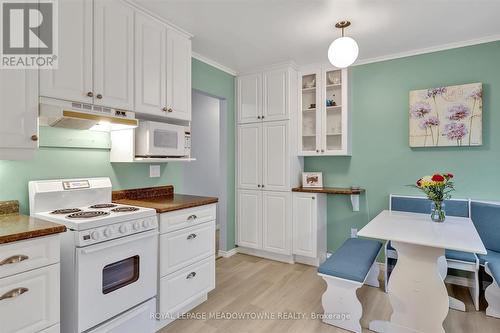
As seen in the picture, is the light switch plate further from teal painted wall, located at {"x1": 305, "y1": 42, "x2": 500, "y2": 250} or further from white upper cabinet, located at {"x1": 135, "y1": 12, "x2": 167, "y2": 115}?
teal painted wall, located at {"x1": 305, "y1": 42, "x2": 500, "y2": 250}

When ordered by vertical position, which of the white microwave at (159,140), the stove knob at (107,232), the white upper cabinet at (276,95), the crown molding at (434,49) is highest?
the crown molding at (434,49)

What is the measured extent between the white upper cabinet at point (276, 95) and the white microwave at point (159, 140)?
136 cm

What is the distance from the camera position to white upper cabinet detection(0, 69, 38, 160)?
1547 millimetres

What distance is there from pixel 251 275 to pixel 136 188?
5.32ft

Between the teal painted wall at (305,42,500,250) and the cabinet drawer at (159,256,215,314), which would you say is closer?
the cabinet drawer at (159,256,215,314)

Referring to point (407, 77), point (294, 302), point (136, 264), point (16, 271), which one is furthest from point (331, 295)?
point (407, 77)

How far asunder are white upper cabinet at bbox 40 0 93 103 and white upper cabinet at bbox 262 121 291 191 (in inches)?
85.3

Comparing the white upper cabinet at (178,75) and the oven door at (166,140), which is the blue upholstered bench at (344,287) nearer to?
the oven door at (166,140)

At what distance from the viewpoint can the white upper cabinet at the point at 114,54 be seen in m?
1.94

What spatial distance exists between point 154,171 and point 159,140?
51 cm

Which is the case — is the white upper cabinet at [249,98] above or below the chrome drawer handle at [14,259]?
above

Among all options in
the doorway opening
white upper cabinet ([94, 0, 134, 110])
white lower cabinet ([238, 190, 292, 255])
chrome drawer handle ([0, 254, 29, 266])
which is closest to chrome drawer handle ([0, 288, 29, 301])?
chrome drawer handle ([0, 254, 29, 266])

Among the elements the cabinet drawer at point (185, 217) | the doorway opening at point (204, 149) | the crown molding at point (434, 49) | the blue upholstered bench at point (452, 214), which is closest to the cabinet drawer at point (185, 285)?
the cabinet drawer at point (185, 217)

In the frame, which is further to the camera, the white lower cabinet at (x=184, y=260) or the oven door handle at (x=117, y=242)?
the white lower cabinet at (x=184, y=260)
